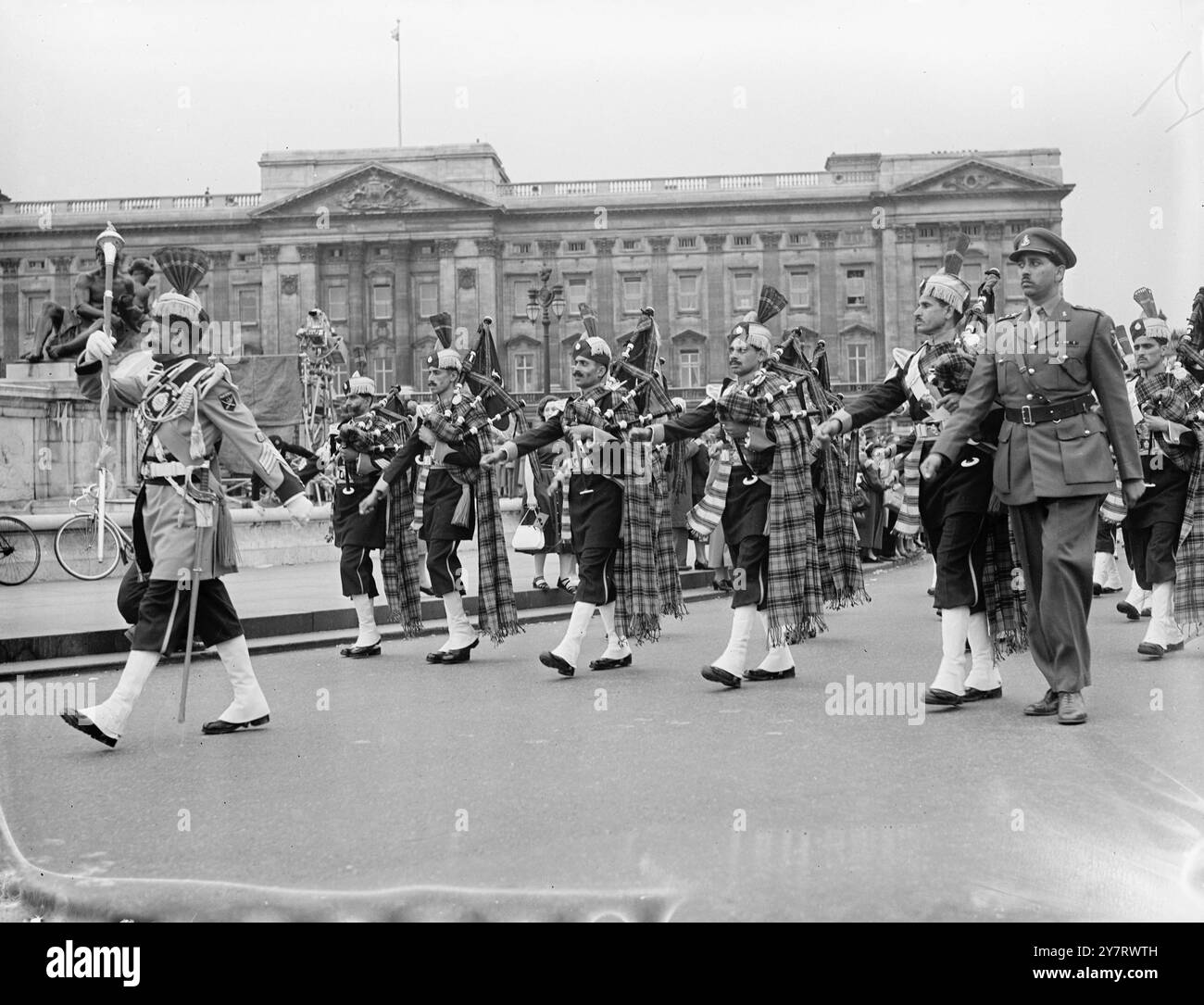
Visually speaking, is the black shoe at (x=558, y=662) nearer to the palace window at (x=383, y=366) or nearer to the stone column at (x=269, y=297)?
the palace window at (x=383, y=366)

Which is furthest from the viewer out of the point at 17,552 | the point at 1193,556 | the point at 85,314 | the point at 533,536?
the point at 85,314

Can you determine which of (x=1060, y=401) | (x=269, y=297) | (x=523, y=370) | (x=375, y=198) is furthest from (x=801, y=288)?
(x=1060, y=401)

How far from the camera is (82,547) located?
15.8 m

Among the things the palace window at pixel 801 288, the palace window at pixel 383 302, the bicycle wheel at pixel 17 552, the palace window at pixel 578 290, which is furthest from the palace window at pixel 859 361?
the bicycle wheel at pixel 17 552

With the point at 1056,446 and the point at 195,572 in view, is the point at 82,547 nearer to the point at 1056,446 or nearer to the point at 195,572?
the point at 195,572

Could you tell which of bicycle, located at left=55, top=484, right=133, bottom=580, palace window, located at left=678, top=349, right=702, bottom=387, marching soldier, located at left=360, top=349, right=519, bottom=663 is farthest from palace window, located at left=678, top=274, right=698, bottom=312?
marching soldier, located at left=360, top=349, right=519, bottom=663

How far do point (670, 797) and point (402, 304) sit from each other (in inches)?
2929

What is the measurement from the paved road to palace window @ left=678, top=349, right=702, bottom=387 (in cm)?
7059

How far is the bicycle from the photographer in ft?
51.1

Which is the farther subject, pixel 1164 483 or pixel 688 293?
pixel 688 293

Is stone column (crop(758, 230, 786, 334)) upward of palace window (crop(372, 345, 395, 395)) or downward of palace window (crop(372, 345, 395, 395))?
upward

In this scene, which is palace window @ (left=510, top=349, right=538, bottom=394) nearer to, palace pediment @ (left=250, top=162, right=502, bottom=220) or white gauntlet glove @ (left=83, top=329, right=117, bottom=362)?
palace pediment @ (left=250, top=162, right=502, bottom=220)
